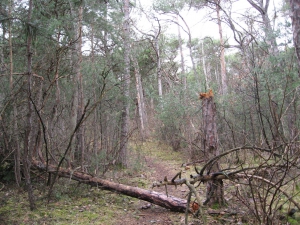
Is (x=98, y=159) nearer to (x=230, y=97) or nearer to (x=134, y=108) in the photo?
(x=134, y=108)

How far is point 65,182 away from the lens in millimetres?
6035

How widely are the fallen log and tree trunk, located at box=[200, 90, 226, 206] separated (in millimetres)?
518

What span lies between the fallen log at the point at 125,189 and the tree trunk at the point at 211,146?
1.70 ft

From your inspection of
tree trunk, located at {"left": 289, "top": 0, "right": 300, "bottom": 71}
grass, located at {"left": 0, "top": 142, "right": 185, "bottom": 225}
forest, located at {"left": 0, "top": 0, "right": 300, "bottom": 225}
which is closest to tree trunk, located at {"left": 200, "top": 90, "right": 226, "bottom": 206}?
forest, located at {"left": 0, "top": 0, "right": 300, "bottom": 225}

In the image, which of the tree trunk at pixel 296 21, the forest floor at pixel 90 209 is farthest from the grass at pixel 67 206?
the tree trunk at pixel 296 21

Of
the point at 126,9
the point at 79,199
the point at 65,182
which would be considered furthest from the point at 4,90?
the point at 126,9

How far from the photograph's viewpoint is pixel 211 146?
197 inches

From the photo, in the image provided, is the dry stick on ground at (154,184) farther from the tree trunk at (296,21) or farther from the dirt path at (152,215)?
the tree trunk at (296,21)

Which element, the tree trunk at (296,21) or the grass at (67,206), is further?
the grass at (67,206)

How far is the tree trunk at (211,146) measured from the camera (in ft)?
15.8

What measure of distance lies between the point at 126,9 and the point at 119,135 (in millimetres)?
4760

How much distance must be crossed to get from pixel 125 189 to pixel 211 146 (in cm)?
199

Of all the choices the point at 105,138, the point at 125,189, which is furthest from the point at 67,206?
the point at 105,138

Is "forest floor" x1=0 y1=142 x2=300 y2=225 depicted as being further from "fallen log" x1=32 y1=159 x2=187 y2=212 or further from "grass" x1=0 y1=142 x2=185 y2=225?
"fallen log" x1=32 y1=159 x2=187 y2=212
